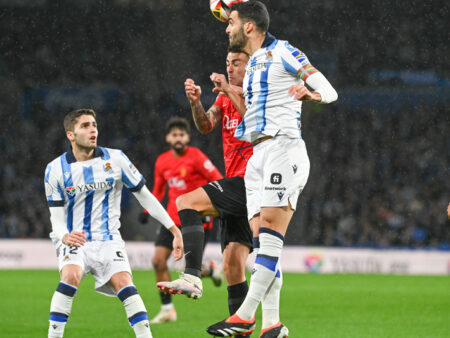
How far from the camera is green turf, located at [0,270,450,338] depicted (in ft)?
22.8

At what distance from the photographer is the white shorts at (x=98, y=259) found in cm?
509

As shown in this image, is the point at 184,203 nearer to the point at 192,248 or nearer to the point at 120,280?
the point at 192,248

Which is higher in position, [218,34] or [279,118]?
[218,34]

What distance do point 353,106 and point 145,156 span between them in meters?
6.27

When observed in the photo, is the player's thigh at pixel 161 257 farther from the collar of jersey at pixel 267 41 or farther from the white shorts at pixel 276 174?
the collar of jersey at pixel 267 41

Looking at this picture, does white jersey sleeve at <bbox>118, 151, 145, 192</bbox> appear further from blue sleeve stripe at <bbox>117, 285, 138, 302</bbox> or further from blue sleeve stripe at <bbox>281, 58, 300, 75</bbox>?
blue sleeve stripe at <bbox>281, 58, 300, 75</bbox>

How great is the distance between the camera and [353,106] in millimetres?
21203

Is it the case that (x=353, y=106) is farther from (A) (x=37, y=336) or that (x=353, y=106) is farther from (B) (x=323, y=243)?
(A) (x=37, y=336)

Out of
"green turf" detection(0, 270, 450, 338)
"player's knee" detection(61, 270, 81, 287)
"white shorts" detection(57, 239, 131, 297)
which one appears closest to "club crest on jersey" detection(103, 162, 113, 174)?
"white shorts" detection(57, 239, 131, 297)

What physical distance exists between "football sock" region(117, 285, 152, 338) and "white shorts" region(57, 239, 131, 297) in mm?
175

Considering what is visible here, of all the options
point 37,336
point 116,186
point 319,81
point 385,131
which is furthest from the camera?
point 385,131

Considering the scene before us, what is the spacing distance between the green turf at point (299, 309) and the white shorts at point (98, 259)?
1601 millimetres

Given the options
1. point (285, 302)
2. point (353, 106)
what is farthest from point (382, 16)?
point (285, 302)

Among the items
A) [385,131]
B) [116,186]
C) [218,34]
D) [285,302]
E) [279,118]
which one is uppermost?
[218,34]
